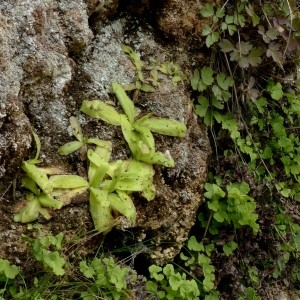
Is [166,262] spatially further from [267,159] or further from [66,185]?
[267,159]

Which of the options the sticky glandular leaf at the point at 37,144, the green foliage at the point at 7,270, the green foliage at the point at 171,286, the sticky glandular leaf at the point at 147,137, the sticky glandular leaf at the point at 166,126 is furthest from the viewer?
the sticky glandular leaf at the point at 166,126

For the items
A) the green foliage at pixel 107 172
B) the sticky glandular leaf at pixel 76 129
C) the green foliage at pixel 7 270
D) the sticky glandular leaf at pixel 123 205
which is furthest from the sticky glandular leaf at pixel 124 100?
the green foliage at pixel 7 270

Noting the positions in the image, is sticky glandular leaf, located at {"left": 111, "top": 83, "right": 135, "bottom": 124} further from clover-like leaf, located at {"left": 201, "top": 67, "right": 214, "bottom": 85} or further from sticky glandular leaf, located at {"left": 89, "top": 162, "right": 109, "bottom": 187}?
clover-like leaf, located at {"left": 201, "top": 67, "right": 214, "bottom": 85}

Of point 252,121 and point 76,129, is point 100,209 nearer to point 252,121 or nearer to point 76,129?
point 76,129

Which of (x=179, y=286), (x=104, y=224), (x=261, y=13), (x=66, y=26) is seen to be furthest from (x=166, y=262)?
(x=261, y=13)

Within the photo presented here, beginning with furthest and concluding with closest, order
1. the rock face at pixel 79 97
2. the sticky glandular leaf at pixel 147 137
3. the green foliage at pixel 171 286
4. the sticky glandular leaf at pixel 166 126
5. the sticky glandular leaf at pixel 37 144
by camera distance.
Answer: the sticky glandular leaf at pixel 166 126 < the sticky glandular leaf at pixel 147 137 < the green foliage at pixel 171 286 < the sticky glandular leaf at pixel 37 144 < the rock face at pixel 79 97

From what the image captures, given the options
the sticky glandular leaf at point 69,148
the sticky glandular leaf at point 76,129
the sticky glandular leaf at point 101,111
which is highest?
the sticky glandular leaf at point 101,111

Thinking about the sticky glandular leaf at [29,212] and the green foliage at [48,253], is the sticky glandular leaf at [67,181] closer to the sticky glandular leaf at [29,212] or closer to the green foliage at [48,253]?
the sticky glandular leaf at [29,212]

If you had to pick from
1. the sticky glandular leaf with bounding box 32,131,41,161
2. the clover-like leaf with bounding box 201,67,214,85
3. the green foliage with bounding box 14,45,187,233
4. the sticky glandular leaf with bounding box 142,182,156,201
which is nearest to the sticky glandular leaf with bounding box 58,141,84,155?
the green foliage with bounding box 14,45,187,233
